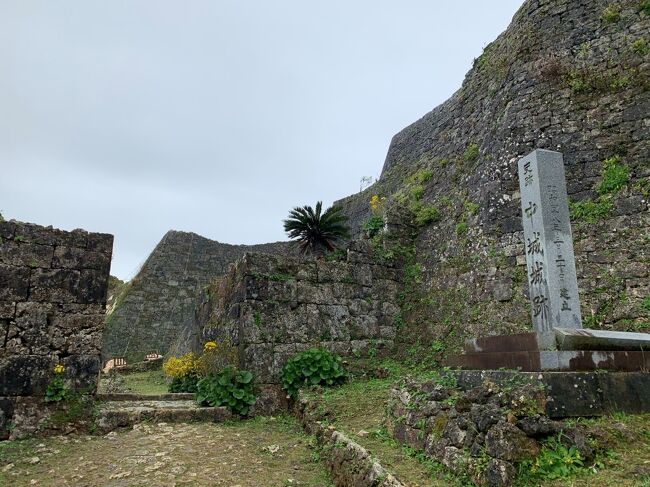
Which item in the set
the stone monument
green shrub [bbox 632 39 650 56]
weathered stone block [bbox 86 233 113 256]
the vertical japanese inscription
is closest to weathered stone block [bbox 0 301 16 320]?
weathered stone block [bbox 86 233 113 256]

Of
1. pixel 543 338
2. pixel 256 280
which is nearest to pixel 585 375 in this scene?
pixel 543 338

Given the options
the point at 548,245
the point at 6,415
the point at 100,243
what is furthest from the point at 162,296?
the point at 548,245

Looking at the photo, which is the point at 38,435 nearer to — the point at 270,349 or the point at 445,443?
the point at 270,349

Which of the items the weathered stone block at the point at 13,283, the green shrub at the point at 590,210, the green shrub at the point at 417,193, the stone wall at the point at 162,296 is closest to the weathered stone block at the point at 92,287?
the weathered stone block at the point at 13,283

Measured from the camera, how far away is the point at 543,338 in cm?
456

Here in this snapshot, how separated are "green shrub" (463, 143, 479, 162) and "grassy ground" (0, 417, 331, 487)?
7.17m

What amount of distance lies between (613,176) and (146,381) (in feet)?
36.9

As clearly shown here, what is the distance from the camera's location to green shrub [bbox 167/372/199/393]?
839 centimetres

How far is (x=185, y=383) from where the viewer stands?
8.44m

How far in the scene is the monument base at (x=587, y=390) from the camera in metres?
3.84

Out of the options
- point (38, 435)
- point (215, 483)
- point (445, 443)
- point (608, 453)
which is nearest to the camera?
point (608, 453)

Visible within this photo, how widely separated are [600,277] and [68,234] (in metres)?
8.17

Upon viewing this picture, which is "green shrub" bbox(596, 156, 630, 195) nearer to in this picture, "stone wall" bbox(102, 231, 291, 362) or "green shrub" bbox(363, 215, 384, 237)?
"green shrub" bbox(363, 215, 384, 237)

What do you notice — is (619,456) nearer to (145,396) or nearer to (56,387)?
(56,387)
